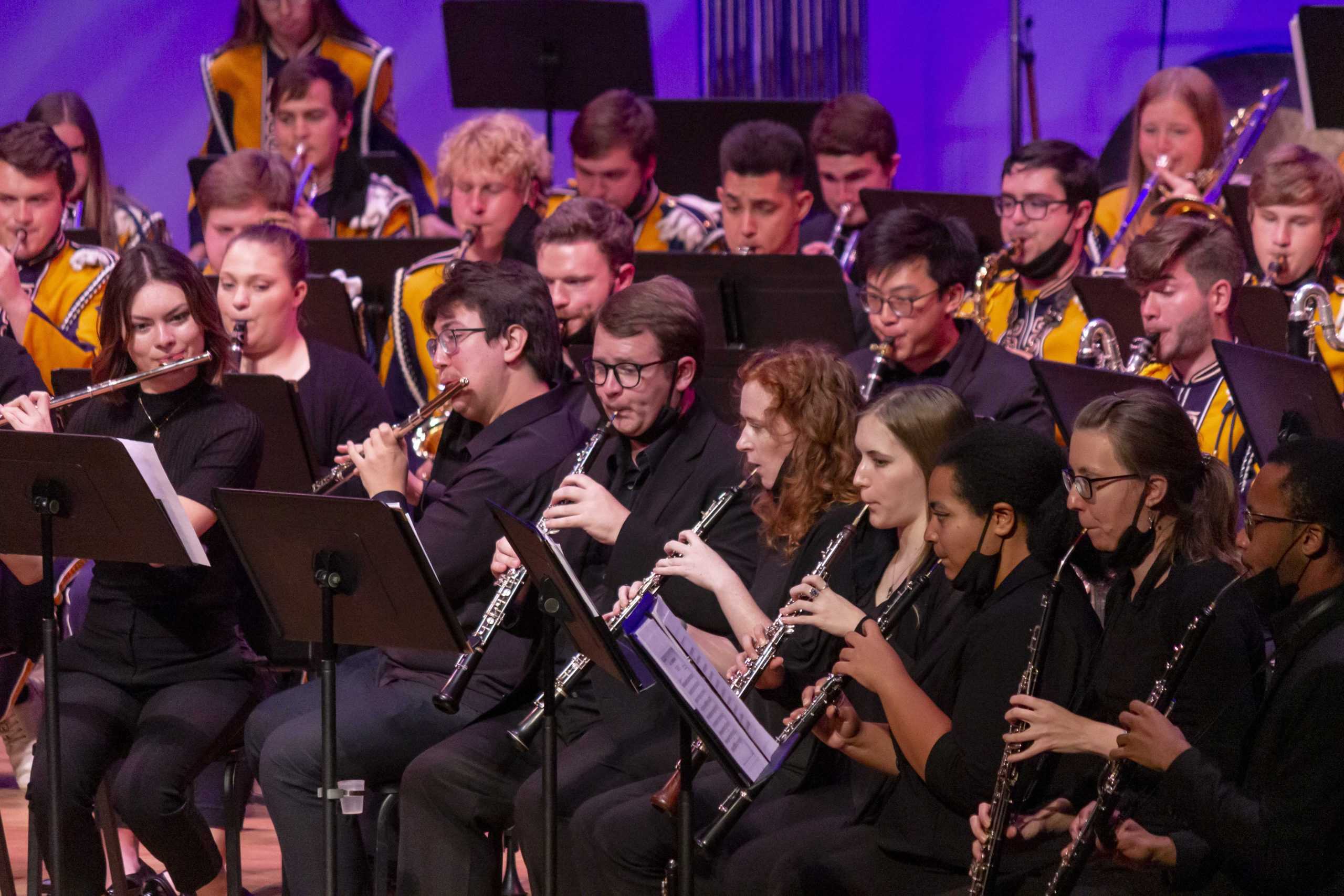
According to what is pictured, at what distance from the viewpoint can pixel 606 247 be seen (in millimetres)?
4867

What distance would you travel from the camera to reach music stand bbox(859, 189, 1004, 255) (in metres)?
5.58

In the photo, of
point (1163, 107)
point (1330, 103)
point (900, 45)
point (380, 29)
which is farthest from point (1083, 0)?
point (380, 29)

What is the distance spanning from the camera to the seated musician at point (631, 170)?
6113mm

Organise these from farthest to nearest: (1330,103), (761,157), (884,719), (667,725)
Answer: (761,157), (1330,103), (667,725), (884,719)

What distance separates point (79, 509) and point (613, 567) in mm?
1061

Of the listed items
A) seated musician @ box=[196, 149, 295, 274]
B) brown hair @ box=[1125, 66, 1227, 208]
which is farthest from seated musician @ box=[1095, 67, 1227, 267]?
seated musician @ box=[196, 149, 295, 274]

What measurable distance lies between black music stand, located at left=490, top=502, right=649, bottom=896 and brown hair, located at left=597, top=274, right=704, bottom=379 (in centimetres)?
83

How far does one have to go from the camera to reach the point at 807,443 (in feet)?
11.7

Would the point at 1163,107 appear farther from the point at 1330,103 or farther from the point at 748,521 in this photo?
the point at 748,521

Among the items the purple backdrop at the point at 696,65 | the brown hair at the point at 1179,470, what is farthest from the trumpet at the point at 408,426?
the purple backdrop at the point at 696,65

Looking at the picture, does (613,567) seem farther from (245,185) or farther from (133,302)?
(245,185)

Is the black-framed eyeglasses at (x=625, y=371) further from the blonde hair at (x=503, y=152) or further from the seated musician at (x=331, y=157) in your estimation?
the seated musician at (x=331, y=157)

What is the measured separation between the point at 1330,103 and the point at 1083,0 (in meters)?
2.64

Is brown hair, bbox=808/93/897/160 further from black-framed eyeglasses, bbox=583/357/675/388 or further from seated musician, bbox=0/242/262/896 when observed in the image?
seated musician, bbox=0/242/262/896
